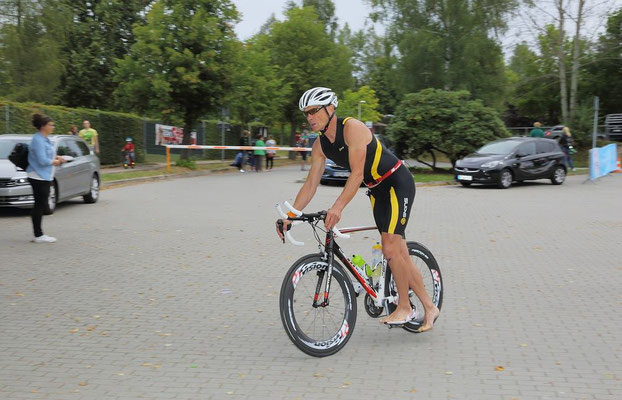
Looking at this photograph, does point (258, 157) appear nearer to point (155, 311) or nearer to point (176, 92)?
point (176, 92)

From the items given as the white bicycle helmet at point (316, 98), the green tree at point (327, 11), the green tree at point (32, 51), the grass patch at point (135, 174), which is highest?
the green tree at point (327, 11)

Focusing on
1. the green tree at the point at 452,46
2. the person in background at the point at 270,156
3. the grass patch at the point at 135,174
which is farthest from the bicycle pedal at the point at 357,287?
the green tree at the point at 452,46

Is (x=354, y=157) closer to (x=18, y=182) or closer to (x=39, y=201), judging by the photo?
(x=39, y=201)

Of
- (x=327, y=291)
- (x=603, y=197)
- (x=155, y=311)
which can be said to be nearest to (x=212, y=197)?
(x=603, y=197)

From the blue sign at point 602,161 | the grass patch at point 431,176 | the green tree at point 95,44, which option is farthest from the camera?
the green tree at point 95,44

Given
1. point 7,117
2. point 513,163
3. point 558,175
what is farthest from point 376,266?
point 7,117

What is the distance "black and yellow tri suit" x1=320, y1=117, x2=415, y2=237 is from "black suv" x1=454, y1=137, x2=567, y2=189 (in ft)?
53.9

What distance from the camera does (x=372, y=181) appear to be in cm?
499

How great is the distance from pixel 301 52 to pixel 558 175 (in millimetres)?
25897

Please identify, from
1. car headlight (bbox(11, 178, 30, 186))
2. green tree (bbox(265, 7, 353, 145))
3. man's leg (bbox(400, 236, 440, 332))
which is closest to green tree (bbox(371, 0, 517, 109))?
green tree (bbox(265, 7, 353, 145))

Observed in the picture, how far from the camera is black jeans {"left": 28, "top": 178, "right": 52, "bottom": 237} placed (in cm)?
973

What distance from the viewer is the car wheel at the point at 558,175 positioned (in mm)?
22266

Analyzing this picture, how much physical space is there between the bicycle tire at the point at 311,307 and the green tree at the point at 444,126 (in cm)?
2188

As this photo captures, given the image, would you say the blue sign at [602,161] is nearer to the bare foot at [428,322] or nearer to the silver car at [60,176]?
the silver car at [60,176]
